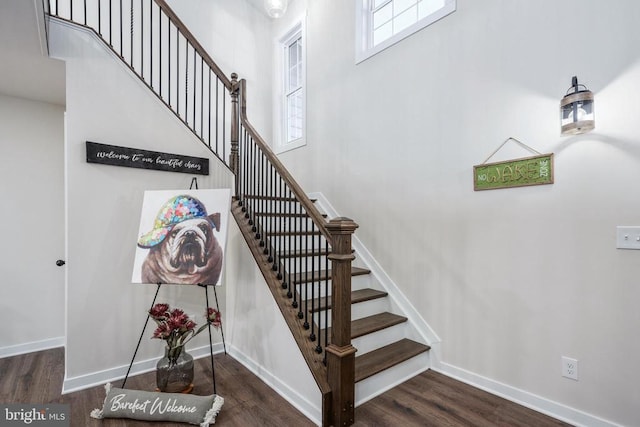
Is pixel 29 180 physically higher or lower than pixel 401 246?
higher

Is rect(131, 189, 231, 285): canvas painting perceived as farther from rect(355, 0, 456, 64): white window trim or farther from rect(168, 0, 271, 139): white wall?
rect(168, 0, 271, 139): white wall

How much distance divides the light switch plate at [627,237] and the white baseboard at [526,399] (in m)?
1.01

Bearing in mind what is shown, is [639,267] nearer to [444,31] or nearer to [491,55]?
[491,55]

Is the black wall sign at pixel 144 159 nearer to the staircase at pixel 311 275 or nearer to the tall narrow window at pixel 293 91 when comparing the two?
the staircase at pixel 311 275

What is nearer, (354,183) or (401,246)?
(401,246)

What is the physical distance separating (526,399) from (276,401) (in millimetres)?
1678

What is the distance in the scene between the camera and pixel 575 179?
1.95m

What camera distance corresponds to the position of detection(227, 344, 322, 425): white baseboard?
2.01 meters

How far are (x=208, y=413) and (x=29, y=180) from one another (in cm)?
282

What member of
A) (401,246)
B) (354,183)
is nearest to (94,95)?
(354,183)

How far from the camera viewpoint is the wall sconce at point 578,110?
6.05 feet

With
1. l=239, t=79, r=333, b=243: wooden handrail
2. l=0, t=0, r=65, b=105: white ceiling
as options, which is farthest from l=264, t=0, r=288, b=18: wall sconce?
l=0, t=0, r=65, b=105: white ceiling

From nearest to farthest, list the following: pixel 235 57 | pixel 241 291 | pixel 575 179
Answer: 1. pixel 575 179
2. pixel 241 291
3. pixel 235 57

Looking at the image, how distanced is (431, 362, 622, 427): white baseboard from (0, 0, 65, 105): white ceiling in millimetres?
3667
